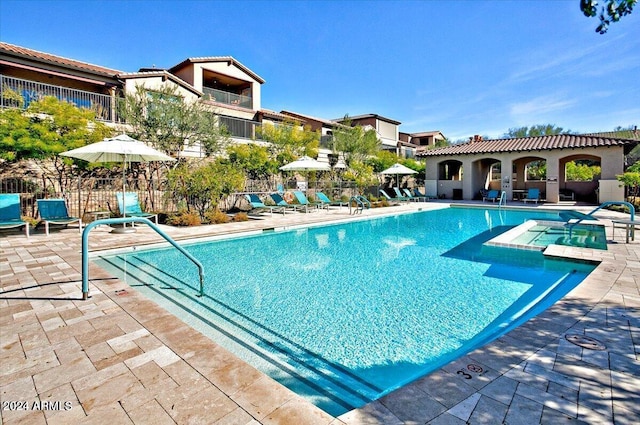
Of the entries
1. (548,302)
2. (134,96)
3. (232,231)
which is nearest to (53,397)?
(548,302)

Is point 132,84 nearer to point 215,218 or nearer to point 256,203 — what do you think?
point 256,203

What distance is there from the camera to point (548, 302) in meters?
5.11

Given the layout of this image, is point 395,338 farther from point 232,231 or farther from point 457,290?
point 232,231

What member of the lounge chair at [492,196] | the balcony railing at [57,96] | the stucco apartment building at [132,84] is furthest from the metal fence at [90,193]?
the lounge chair at [492,196]

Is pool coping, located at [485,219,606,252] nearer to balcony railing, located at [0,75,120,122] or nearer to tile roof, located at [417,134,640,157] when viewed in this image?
tile roof, located at [417,134,640,157]

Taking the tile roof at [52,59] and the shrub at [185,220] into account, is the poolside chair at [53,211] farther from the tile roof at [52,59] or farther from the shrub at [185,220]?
the tile roof at [52,59]

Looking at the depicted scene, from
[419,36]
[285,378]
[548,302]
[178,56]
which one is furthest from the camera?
[178,56]

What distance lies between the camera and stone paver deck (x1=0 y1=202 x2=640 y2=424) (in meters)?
2.16

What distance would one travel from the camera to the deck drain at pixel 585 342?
305 cm

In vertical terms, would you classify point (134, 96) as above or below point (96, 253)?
above

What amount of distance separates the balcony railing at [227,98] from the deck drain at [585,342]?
76.2 feet

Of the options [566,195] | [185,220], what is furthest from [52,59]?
[566,195]

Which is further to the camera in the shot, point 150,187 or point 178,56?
point 178,56

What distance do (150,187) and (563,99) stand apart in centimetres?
2979
